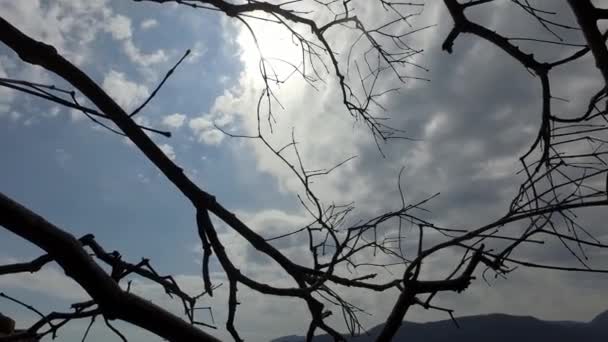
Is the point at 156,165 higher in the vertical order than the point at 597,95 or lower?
higher

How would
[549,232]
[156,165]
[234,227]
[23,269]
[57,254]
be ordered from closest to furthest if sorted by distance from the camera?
[57,254] < [549,232] < [23,269] < [156,165] < [234,227]

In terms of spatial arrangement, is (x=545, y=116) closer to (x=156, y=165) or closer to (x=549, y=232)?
(x=549, y=232)

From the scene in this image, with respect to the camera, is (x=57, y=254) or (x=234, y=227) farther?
(x=234, y=227)

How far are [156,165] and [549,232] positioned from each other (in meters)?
2.71

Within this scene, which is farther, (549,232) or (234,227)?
(234,227)

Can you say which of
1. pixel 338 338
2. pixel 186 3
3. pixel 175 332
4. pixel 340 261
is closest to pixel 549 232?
pixel 175 332

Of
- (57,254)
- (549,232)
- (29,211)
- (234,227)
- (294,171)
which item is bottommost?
(549,232)

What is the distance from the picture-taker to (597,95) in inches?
131

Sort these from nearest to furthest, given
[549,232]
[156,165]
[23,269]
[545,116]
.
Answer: [549,232] → [23,269] → [156,165] → [545,116]

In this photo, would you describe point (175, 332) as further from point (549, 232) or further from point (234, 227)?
point (234, 227)

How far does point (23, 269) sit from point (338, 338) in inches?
78.3

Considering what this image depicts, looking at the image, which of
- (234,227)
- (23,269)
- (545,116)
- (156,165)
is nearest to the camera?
(23,269)

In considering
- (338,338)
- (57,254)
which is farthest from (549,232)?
(338,338)

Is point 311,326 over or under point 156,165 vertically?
under
